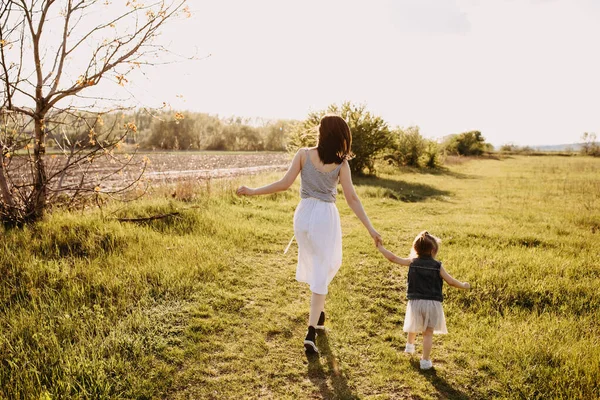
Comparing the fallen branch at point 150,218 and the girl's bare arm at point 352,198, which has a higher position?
the girl's bare arm at point 352,198

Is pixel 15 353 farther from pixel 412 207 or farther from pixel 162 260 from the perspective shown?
pixel 412 207

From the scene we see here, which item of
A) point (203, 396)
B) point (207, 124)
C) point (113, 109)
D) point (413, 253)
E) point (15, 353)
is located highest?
point (207, 124)

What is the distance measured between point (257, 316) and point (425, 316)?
2.15m

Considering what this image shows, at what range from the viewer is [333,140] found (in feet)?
12.8

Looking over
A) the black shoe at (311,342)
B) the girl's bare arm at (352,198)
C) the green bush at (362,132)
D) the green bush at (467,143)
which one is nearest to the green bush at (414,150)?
the green bush at (362,132)

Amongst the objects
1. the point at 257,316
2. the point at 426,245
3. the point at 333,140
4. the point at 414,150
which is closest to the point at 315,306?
the point at 257,316

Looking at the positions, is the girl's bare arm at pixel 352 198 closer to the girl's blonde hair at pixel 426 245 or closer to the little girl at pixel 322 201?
the little girl at pixel 322 201

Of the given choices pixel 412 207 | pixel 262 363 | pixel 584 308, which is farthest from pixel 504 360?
pixel 412 207

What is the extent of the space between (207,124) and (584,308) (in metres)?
65.7

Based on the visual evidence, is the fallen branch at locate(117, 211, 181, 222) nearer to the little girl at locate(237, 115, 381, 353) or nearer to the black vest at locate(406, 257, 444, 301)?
the little girl at locate(237, 115, 381, 353)

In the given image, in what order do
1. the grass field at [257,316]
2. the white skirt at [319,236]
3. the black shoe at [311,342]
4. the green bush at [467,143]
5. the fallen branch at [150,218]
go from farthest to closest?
the green bush at [467,143] < the fallen branch at [150,218] < the black shoe at [311,342] < the white skirt at [319,236] < the grass field at [257,316]

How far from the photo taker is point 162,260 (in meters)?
6.03

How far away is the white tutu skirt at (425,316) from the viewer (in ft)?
12.7

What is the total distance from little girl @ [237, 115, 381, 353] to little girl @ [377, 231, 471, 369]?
1.60ft
